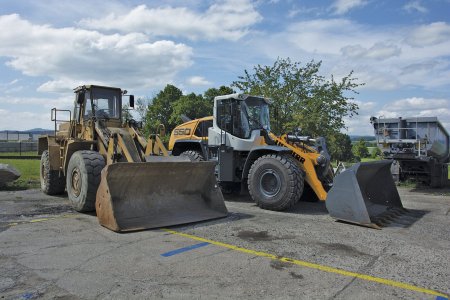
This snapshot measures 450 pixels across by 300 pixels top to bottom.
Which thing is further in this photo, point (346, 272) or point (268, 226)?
point (268, 226)

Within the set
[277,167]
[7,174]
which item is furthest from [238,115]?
[7,174]

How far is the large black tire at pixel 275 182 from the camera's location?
9.14m

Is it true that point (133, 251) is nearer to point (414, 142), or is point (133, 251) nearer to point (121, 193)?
point (121, 193)

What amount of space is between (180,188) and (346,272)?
424 cm

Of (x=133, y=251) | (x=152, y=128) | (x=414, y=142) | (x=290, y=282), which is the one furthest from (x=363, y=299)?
(x=152, y=128)

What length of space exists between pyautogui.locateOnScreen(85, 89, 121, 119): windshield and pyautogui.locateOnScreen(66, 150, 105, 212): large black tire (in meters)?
1.83

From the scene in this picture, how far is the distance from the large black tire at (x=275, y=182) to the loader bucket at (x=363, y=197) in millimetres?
1056

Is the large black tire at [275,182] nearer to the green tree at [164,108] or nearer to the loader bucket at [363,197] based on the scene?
the loader bucket at [363,197]

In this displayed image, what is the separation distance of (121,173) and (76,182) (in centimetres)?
197

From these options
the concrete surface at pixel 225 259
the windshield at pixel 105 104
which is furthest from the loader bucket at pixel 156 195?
the windshield at pixel 105 104

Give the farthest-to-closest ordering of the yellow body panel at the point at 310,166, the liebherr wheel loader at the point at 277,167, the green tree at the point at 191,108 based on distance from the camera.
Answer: the green tree at the point at 191,108
the yellow body panel at the point at 310,166
the liebherr wheel loader at the point at 277,167

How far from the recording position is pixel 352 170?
7.97 meters

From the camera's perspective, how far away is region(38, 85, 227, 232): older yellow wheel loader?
745 centimetres

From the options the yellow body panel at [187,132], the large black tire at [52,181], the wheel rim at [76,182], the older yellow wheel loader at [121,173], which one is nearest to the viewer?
the older yellow wheel loader at [121,173]
